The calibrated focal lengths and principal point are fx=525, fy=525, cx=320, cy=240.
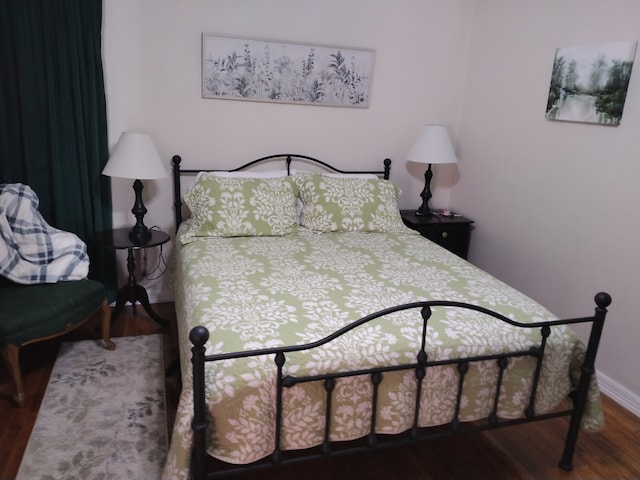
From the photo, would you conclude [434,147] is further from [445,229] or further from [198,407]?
[198,407]

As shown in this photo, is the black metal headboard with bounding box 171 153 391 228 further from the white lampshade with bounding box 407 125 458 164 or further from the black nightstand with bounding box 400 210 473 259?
the black nightstand with bounding box 400 210 473 259

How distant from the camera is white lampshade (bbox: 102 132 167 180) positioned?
2938mm

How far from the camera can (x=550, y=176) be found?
3104 millimetres

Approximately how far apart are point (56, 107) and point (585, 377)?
3.00m

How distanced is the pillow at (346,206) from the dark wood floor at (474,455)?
4.25 feet

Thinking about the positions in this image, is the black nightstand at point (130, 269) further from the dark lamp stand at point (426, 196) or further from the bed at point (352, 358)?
the dark lamp stand at point (426, 196)

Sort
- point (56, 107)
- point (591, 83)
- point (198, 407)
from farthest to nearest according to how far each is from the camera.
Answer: point (56, 107) < point (591, 83) < point (198, 407)

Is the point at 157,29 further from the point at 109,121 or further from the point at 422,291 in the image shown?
the point at 422,291

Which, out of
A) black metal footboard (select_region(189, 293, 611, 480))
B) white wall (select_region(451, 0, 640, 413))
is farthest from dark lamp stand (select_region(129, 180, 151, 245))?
white wall (select_region(451, 0, 640, 413))

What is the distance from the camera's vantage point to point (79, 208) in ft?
10.4

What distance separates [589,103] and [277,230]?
183 cm

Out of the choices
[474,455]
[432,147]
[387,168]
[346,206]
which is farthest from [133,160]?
[474,455]

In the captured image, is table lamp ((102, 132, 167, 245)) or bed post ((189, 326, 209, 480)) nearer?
bed post ((189, 326, 209, 480))

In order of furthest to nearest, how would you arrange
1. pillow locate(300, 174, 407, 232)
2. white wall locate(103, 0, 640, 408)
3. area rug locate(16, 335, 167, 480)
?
1. pillow locate(300, 174, 407, 232)
2. white wall locate(103, 0, 640, 408)
3. area rug locate(16, 335, 167, 480)
